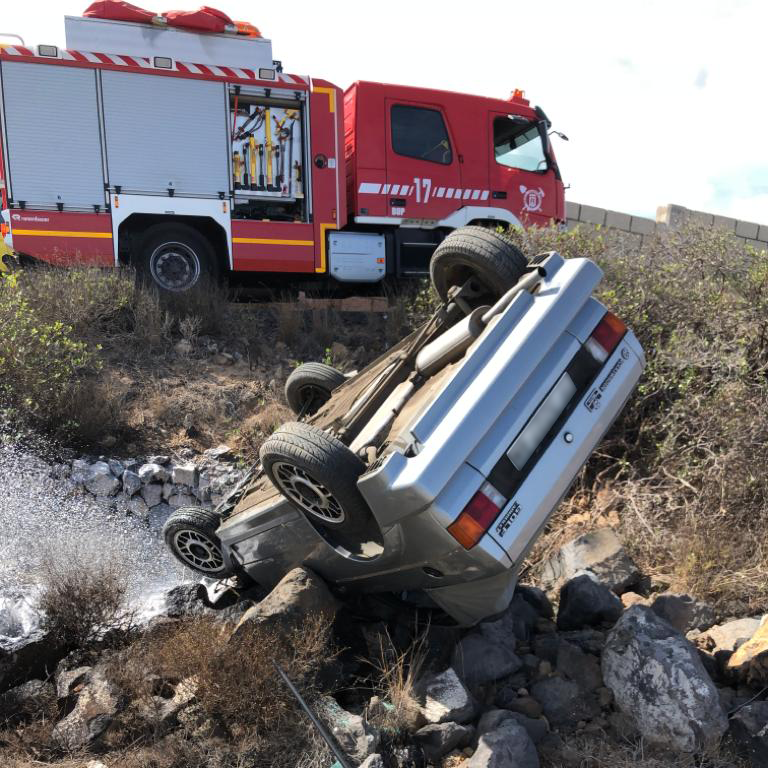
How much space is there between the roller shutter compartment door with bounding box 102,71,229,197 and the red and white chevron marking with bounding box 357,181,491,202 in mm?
1816

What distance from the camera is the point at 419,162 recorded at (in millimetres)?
9281

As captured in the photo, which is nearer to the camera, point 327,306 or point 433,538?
point 433,538

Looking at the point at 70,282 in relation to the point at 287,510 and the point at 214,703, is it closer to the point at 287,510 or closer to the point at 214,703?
the point at 287,510

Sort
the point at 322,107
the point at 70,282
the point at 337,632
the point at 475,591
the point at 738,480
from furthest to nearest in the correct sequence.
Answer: the point at 322,107, the point at 70,282, the point at 738,480, the point at 337,632, the point at 475,591

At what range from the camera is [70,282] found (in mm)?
7613

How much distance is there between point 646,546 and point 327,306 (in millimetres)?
5676

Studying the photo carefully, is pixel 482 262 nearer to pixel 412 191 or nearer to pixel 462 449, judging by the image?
pixel 462 449

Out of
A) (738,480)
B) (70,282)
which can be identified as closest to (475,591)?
(738,480)

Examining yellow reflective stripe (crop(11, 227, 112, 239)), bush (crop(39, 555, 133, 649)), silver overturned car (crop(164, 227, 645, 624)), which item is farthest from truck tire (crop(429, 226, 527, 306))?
yellow reflective stripe (crop(11, 227, 112, 239))

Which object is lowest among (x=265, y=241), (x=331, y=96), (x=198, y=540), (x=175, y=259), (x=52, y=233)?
(x=198, y=540)

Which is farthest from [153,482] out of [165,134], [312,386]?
[165,134]

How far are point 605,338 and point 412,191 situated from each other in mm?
6463

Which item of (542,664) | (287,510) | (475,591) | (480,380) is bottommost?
(542,664)

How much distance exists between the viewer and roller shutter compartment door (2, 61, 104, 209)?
313 inches
